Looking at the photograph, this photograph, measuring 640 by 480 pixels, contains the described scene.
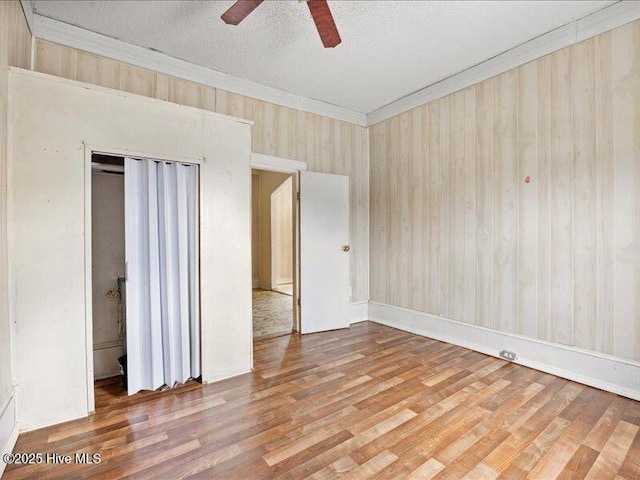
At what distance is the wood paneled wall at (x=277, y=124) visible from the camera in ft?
9.17

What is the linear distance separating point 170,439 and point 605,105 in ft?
13.1

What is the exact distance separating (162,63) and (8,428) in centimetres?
311

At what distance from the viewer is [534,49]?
295 centimetres

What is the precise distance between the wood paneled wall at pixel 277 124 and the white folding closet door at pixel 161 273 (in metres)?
1.10

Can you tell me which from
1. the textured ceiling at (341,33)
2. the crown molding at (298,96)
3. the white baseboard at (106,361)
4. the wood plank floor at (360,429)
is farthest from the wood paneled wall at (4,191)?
the white baseboard at (106,361)

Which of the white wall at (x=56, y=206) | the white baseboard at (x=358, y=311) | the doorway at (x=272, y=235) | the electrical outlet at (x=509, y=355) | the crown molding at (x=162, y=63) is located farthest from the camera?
the doorway at (x=272, y=235)

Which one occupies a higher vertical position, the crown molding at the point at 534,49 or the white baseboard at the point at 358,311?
the crown molding at the point at 534,49

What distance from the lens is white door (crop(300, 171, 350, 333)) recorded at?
4113mm

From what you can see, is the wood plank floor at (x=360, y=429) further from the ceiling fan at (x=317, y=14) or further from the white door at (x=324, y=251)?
the ceiling fan at (x=317, y=14)

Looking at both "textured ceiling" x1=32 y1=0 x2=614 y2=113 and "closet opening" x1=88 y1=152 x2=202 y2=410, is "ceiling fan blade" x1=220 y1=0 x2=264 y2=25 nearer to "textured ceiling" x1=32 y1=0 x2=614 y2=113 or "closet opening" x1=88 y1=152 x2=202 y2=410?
"textured ceiling" x1=32 y1=0 x2=614 y2=113

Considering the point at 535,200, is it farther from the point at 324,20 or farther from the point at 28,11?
the point at 28,11

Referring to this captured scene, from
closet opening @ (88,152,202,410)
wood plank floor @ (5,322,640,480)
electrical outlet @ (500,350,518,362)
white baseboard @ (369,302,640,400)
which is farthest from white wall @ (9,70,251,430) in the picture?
electrical outlet @ (500,350,518,362)

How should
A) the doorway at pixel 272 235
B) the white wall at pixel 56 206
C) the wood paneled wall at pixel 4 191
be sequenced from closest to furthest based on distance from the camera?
1. the wood paneled wall at pixel 4 191
2. the white wall at pixel 56 206
3. the doorway at pixel 272 235

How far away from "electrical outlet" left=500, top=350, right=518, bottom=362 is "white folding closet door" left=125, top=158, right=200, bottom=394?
114 inches
